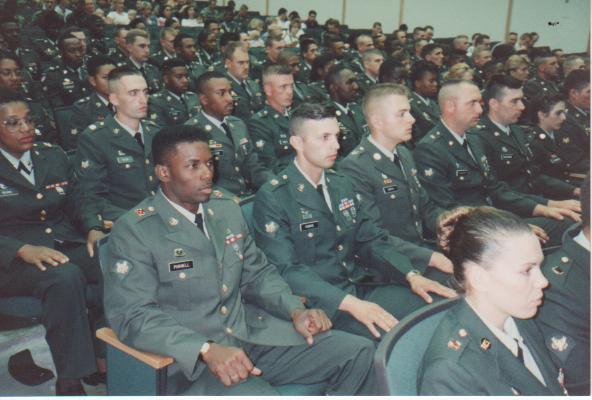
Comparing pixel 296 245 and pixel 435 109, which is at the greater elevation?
pixel 435 109

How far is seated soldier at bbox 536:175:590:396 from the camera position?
159 cm

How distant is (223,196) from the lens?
2113 mm

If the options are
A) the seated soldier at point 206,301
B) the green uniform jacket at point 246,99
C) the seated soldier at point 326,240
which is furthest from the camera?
the green uniform jacket at point 246,99

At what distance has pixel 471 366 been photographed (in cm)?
123

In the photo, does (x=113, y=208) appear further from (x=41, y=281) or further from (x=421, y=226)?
(x=421, y=226)

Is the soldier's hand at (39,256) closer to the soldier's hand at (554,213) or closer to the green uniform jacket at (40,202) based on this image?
the green uniform jacket at (40,202)

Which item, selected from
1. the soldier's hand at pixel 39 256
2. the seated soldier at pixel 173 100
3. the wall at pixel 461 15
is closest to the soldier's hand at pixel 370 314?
the soldier's hand at pixel 39 256

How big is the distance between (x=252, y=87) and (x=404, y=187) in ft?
10.3

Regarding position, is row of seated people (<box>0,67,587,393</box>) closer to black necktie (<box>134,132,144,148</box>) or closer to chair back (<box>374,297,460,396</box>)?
black necktie (<box>134,132,144,148</box>)

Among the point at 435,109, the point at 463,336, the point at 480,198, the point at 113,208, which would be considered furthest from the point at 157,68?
the point at 463,336

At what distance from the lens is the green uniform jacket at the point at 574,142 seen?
394 cm

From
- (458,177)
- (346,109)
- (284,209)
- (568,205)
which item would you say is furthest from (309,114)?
(346,109)

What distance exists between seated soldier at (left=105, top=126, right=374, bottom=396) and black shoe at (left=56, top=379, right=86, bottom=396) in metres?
0.66

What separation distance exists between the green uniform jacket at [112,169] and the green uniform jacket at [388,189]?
1259 millimetres
